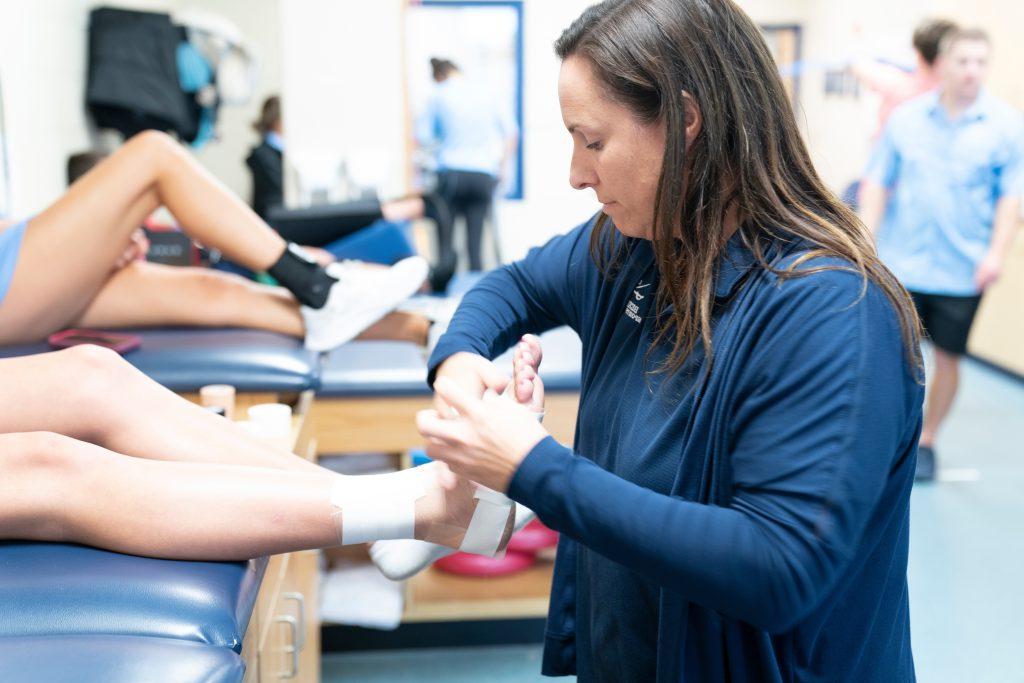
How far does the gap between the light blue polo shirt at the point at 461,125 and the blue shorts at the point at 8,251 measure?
12.7ft

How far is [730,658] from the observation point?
1003mm

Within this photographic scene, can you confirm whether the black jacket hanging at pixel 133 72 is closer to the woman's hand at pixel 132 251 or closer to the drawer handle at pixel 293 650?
the woman's hand at pixel 132 251

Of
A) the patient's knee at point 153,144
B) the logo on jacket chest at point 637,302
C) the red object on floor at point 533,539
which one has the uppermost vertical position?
the patient's knee at point 153,144

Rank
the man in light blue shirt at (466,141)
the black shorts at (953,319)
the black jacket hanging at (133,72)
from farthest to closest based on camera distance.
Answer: the man in light blue shirt at (466,141), the black jacket hanging at (133,72), the black shorts at (953,319)

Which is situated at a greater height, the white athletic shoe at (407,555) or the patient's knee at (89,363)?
the patient's knee at (89,363)

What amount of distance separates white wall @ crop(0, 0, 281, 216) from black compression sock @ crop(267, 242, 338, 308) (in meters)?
1.34

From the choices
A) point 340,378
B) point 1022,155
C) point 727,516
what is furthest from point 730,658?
point 1022,155

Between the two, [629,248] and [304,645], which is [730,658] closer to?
[629,248]

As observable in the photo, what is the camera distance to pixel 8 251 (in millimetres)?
2023

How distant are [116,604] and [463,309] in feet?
2.03

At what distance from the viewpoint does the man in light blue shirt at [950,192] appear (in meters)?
3.36

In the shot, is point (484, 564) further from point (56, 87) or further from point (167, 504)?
point (56, 87)

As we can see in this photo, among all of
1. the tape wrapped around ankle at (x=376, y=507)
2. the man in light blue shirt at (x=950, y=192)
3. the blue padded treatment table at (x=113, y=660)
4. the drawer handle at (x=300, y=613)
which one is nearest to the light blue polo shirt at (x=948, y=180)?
the man in light blue shirt at (x=950, y=192)

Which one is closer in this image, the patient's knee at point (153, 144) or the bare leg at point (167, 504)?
the bare leg at point (167, 504)
